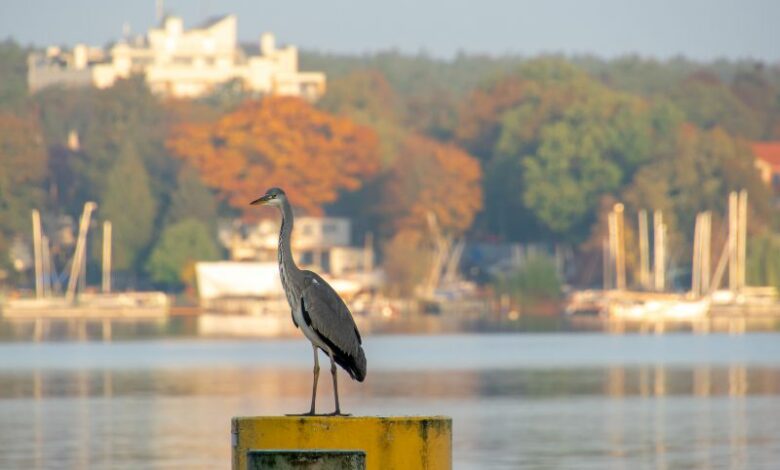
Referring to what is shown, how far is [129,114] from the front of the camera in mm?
122750

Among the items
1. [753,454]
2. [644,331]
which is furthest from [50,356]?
[753,454]

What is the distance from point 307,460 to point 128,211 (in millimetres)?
96635

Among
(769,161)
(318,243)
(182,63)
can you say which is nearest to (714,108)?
(769,161)

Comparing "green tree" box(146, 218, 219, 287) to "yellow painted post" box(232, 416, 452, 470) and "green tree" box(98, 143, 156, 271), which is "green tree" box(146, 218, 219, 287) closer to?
"green tree" box(98, 143, 156, 271)

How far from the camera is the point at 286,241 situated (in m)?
17.2

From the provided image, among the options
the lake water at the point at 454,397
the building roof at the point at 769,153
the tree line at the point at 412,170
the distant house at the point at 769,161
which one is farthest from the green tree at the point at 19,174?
the lake water at the point at 454,397

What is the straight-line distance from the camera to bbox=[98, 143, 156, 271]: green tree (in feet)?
363

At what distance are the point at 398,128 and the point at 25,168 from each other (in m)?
24.0

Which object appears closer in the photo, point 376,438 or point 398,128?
point 376,438

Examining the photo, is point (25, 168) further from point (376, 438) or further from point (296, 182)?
point (376, 438)

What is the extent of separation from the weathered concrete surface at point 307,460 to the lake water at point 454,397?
1455 cm

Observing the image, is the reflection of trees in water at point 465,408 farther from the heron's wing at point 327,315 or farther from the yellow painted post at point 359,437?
the yellow painted post at point 359,437

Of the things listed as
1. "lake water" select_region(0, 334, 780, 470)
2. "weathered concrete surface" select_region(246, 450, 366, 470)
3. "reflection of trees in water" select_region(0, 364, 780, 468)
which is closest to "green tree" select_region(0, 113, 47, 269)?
"lake water" select_region(0, 334, 780, 470)

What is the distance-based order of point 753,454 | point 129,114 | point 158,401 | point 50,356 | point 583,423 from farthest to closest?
point 129,114, point 50,356, point 158,401, point 583,423, point 753,454
